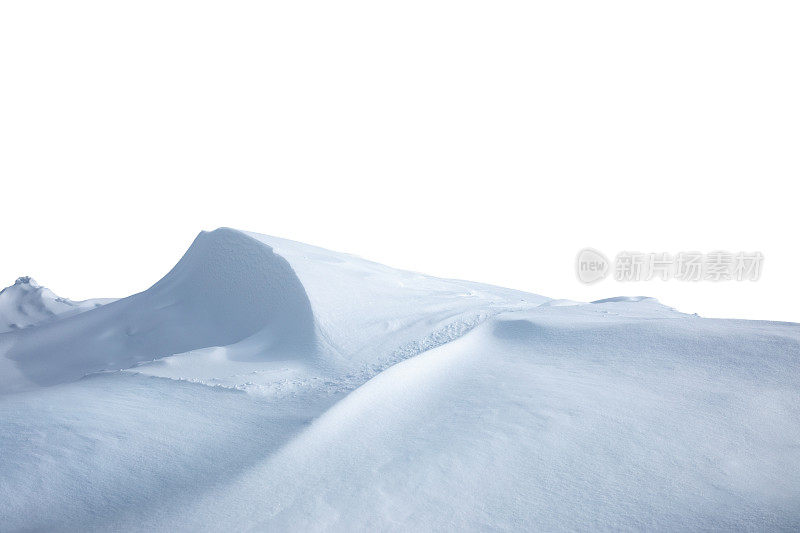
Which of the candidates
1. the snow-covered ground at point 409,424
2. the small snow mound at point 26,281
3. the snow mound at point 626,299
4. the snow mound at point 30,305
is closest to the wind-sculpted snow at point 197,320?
the snow-covered ground at point 409,424

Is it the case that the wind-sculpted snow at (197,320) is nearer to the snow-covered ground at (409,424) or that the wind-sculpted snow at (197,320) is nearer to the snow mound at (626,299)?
the snow-covered ground at (409,424)

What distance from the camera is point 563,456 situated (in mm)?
2602

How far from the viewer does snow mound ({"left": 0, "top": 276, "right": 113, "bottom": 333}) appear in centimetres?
577

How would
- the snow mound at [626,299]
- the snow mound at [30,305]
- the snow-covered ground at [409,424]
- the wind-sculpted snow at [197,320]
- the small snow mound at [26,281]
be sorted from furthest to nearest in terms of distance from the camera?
1. the small snow mound at [26,281]
2. the snow mound at [30,305]
3. the snow mound at [626,299]
4. the wind-sculpted snow at [197,320]
5. the snow-covered ground at [409,424]

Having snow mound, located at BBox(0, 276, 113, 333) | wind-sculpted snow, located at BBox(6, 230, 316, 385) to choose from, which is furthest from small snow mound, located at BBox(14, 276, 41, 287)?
wind-sculpted snow, located at BBox(6, 230, 316, 385)

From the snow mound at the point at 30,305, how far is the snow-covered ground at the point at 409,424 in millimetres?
1763

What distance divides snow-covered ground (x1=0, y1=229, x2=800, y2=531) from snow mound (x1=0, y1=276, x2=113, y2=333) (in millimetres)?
1763

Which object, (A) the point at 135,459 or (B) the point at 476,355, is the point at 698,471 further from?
(A) the point at 135,459

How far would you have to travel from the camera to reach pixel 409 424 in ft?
9.32

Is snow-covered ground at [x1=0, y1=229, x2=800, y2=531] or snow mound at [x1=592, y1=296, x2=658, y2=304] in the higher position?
snow mound at [x1=592, y1=296, x2=658, y2=304]

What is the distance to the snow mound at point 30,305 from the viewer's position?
5770mm

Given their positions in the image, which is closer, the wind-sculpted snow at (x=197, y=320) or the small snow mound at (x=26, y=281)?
the wind-sculpted snow at (x=197, y=320)

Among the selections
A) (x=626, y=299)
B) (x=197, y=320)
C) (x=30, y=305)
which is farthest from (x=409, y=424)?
(x=30, y=305)

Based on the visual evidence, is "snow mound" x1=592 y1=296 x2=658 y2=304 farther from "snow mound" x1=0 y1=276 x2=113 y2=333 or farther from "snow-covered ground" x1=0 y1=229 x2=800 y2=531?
"snow mound" x1=0 y1=276 x2=113 y2=333
